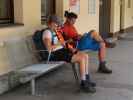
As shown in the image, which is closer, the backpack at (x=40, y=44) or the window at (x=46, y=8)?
the backpack at (x=40, y=44)

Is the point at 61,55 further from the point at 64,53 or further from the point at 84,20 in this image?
the point at 84,20

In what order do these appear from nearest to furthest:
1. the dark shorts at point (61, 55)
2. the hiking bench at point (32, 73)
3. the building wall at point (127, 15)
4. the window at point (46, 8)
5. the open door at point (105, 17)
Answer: the hiking bench at point (32, 73) < the dark shorts at point (61, 55) < the window at point (46, 8) < the open door at point (105, 17) < the building wall at point (127, 15)

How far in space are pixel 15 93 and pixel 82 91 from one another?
105 cm

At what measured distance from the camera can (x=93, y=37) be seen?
733 centimetres

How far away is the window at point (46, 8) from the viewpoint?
841 centimetres

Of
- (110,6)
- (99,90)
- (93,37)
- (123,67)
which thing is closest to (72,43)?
(93,37)

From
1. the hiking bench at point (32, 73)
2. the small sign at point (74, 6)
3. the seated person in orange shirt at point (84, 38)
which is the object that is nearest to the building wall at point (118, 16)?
the small sign at point (74, 6)

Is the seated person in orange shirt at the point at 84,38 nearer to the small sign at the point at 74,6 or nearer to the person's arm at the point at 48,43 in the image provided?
the person's arm at the point at 48,43

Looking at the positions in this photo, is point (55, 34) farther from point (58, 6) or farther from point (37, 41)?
point (58, 6)

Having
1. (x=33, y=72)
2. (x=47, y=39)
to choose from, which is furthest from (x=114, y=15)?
(x=33, y=72)

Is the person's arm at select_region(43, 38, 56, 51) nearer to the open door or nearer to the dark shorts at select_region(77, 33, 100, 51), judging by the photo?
the dark shorts at select_region(77, 33, 100, 51)

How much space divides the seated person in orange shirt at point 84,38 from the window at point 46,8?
110 cm

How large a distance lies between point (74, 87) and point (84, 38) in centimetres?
93

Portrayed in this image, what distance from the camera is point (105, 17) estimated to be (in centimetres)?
1445
